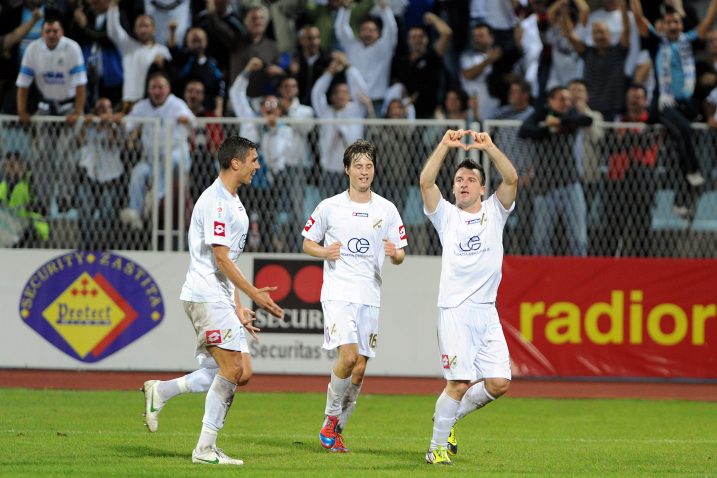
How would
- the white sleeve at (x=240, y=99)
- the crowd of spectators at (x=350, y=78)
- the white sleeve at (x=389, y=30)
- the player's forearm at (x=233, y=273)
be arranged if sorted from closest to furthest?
1. the player's forearm at (x=233, y=273)
2. the crowd of spectators at (x=350, y=78)
3. the white sleeve at (x=240, y=99)
4. the white sleeve at (x=389, y=30)

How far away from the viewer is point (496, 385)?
30.3ft

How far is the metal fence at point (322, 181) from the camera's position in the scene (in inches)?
591

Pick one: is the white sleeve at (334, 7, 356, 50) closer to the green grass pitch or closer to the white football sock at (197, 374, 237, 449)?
the green grass pitch

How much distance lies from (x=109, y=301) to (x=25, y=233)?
135cm

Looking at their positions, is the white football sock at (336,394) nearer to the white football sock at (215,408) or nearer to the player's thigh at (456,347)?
the player's thigh at (456,347)

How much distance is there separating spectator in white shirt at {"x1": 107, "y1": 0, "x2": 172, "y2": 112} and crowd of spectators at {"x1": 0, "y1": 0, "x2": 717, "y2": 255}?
0.08ft

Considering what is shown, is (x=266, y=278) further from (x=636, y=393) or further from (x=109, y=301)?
(x=636, y=393)

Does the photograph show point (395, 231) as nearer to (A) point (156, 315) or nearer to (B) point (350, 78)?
(A) point (156, 315)

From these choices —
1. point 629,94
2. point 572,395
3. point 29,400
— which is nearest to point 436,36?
point 629,94

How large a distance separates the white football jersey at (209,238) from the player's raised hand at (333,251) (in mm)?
993

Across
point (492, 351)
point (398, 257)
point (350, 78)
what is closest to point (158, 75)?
point (350, 78)

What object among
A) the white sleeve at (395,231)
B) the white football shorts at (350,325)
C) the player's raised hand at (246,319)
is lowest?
the white football shorts at (350,325)

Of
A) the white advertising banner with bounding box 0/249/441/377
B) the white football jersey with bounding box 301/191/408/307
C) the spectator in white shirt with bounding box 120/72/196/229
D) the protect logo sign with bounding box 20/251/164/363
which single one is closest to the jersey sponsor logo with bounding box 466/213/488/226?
the white football jersey with bounding box 301/191/408/307

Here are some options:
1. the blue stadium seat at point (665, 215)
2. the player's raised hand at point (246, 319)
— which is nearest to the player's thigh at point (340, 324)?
the player's raised hand at point (246, 319)
